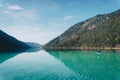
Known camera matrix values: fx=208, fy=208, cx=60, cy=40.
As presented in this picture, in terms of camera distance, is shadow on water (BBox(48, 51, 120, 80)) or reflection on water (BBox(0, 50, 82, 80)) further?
shadow on water (BBox(48, 51, 120, 80))

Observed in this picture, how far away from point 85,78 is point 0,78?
681 inches

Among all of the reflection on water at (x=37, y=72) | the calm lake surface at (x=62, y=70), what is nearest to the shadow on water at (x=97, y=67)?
the calm lake surface at (x=62, y=70)

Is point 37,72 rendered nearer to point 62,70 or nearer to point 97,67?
point 62,70

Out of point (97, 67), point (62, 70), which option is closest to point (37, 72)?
point (62, 70)

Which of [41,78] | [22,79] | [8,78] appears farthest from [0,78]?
[41,78]

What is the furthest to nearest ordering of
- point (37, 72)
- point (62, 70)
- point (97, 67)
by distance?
point (97, 67) → point (62, 70) → point (37, 72)

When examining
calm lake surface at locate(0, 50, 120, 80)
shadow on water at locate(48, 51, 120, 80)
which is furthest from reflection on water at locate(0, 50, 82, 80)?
shadow on water at locate(48, 51, 120, 80)

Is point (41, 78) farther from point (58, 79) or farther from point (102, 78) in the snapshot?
point (102, 78)

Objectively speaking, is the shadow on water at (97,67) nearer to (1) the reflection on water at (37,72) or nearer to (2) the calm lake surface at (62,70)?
(2) the calm lake surface at (62,70)

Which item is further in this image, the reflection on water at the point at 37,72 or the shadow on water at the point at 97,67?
the shadow on water at the point at 97,67

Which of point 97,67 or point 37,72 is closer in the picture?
point 37,72

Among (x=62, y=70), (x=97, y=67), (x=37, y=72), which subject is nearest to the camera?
(x=37, y=72)

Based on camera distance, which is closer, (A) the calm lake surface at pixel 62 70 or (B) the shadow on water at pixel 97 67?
(A) the calm lake surface at pixel 62 70

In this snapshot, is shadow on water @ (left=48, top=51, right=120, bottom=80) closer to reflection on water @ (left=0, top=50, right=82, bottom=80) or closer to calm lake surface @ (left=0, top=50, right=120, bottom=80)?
calm lake surface @ (left=0, top=50, right=120, bottom=80)
